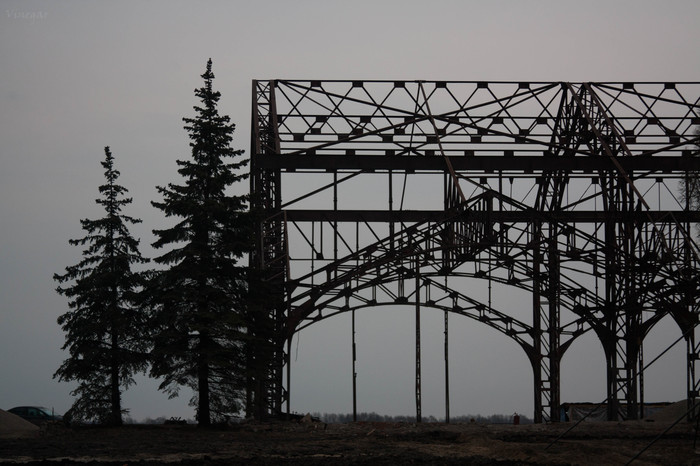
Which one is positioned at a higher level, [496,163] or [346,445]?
[496,163]

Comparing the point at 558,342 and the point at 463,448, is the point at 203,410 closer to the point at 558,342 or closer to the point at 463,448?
the point at 463,448

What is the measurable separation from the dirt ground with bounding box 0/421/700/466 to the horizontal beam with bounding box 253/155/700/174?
10.1 meters

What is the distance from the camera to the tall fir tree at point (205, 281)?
3819cm

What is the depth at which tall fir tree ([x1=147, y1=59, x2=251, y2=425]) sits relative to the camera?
125ft

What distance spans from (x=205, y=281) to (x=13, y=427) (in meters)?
11.9

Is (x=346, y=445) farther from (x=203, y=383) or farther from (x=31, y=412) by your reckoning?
(x=31, y=412)

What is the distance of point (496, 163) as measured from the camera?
44.2m

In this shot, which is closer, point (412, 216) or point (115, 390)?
point (115, 390)

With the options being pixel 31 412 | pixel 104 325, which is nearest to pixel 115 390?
pixel 104 325

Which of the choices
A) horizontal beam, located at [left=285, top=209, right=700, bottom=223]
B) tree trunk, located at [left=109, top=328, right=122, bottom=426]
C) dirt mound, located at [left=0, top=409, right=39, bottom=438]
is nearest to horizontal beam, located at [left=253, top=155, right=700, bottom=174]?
horizontal beam, located at [left=285, top=209, right=700, bottom=223]

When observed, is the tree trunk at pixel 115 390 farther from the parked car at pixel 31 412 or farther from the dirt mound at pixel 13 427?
the parked car at pixel 31 412

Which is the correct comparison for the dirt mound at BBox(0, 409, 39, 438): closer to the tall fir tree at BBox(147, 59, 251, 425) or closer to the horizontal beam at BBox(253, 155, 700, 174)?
the tall fir tree at BBox(147, 59, 251, 425)

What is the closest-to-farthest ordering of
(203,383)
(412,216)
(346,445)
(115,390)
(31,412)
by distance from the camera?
(346,445) < (203,383) < (115,390) < (412,216) < (31,412)

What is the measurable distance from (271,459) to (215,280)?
13.2 metres
